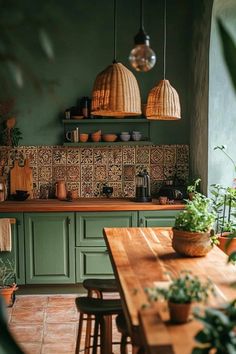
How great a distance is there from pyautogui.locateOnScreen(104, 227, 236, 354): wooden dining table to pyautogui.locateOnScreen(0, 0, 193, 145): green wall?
8.08 ft

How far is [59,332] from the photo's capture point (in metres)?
4.09

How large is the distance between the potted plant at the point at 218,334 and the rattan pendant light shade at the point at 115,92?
1.95 metres

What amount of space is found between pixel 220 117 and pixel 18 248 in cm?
253

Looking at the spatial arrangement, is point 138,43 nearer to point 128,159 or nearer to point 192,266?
point 192,266

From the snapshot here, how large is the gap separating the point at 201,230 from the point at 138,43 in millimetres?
1092

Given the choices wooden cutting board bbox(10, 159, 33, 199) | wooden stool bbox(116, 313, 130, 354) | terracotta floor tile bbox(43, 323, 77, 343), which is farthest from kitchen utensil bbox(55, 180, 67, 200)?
wooden stool bbox(116, 313, 130, 354)

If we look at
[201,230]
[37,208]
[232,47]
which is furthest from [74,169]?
[232,47]

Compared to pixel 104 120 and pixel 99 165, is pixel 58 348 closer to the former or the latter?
pixel 99 165

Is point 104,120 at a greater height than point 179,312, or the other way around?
point 104,120

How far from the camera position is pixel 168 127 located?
571cm

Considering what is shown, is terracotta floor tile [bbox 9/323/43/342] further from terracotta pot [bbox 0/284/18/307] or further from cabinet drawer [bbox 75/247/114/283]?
cabinet drawer [bbox 75/247/114/283]

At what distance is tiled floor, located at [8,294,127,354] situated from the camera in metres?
3.81

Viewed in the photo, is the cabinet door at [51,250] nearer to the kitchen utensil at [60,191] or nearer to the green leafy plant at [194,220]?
the kitchen utensil at [60,191]

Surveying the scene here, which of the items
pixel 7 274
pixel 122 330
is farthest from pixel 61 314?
pixel 122 330
